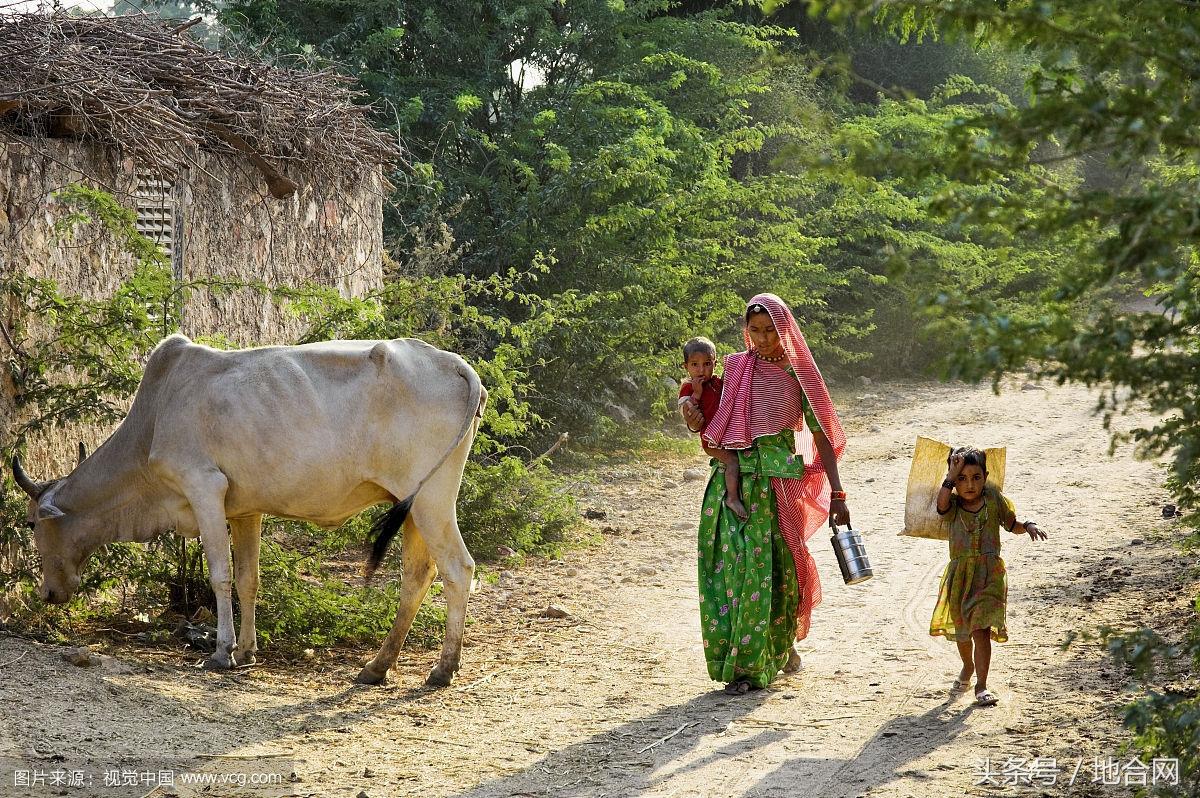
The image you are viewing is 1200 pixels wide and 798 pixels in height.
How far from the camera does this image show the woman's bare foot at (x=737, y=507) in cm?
545

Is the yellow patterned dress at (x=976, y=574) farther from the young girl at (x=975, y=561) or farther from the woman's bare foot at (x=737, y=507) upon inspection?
the woman's bare foot at (x=737, y=507)

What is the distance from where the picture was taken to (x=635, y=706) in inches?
210

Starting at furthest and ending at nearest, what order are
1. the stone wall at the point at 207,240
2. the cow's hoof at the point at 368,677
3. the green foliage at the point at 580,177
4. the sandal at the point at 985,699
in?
1. the green foliage at the point at 580,177
2. the stone wall at the point at 207,240
3. the cow's hoof at the point at 368,677
4. the sandal at the point at 985,699

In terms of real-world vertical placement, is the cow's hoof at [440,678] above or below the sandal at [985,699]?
below

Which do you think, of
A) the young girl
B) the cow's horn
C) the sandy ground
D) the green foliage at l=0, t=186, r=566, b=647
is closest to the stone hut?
the green foliage at l=0, t=186, r=566, b=647

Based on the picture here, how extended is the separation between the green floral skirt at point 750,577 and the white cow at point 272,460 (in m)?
1.19

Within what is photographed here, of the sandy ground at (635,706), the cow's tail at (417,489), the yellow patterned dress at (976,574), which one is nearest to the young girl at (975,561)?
the yellow patterned dress at (976,574)

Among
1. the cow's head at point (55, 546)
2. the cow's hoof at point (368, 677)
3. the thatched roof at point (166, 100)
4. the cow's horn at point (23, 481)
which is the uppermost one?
the thatched roof at point (166, 100)

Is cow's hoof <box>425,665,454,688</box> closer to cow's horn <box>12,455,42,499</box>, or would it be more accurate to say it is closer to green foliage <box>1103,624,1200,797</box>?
cow's horn <box>12,455,42,499</box>

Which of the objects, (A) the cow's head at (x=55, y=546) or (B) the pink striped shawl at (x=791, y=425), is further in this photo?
(A) the cow's head at (x=55, y=546)

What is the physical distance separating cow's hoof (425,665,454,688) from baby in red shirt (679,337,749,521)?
1.53 m

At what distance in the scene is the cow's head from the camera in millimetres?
5688

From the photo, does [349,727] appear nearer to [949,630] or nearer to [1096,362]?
[949,630]

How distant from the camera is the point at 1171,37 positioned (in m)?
2.56
